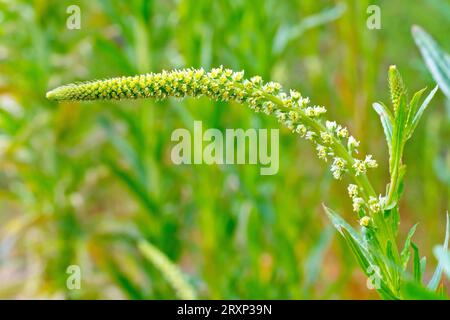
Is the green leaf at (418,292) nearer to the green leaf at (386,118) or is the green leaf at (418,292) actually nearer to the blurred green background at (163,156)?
the green leaf at (386,118)

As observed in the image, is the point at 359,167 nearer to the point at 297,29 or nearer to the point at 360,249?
the point at 360,249

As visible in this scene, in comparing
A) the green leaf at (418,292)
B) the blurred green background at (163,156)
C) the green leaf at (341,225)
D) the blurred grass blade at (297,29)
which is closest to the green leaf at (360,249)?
the green leaf at (341,225)

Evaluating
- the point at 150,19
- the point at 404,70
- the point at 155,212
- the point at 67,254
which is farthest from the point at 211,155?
the point at 404,70

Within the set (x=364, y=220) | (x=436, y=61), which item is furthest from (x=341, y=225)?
(x=436, y=61)

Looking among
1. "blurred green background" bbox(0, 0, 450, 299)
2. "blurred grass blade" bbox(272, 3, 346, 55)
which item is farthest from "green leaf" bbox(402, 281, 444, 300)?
"blurred grass blade" bbox(272, 3, 346, 55)

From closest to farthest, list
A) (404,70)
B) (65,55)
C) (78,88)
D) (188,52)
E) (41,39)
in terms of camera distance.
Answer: (78,88) → (188,52) → (41,39) → (65,55) → (404,70)

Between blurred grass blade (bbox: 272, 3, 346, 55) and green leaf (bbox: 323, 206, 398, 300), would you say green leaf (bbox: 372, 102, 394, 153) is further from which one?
blurred grass blade (bbox: 272, 3, 346, 55)

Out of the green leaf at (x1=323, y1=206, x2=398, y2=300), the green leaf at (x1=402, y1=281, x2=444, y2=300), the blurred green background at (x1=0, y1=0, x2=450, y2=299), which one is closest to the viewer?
the green leaf at (x1=402, y1=281, x2=444, y2=300)

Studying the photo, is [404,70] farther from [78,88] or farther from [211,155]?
[78,88]
